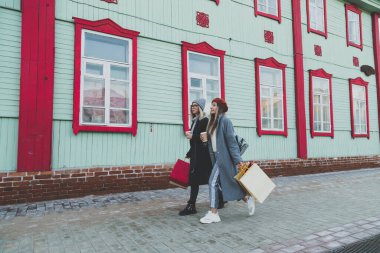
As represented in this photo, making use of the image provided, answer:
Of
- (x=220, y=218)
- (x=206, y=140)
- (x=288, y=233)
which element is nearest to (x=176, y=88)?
(x=206, y=140)

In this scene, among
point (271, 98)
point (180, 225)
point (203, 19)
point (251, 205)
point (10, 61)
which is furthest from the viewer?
point (271, 98)

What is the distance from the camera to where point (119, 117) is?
680 centimetres

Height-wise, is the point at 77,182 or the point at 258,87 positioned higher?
the point at 258,87

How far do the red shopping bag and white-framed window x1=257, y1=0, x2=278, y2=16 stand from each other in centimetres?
693

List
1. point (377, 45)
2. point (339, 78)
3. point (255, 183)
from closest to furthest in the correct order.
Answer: point (255, 183), point (339, 78), point (377, 45)

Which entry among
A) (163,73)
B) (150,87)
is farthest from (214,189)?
(163,73)

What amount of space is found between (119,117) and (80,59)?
4.80ft

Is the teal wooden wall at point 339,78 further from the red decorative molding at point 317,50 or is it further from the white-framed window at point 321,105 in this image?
the white-framed window at point 321,105

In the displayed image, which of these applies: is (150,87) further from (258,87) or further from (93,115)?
(258,87)

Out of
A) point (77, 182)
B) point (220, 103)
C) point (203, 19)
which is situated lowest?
point (77, 182)

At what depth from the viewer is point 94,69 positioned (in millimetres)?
6641

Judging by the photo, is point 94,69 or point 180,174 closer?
point 180,174

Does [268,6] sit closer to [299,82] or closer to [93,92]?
[299,82]

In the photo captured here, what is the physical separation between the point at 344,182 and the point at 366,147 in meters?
5.65
